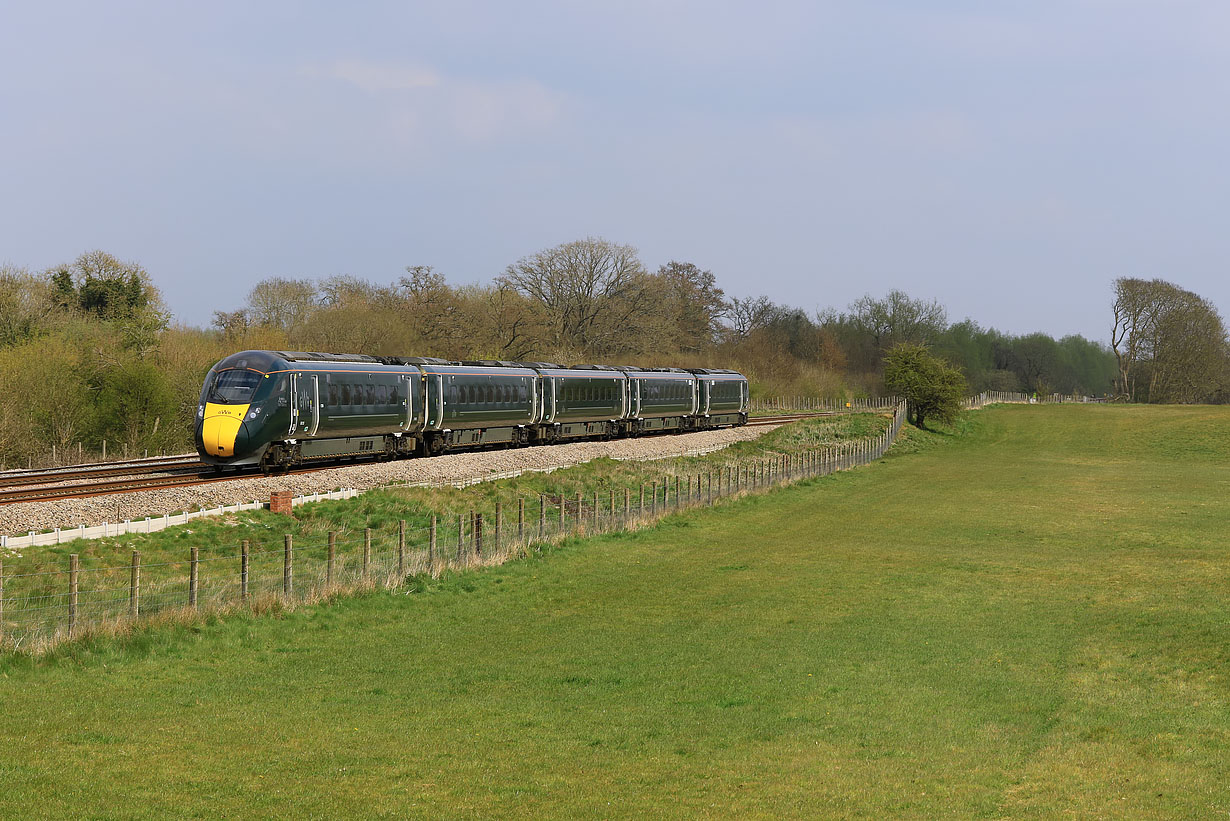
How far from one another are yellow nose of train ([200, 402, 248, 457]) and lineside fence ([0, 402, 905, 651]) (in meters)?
6.29

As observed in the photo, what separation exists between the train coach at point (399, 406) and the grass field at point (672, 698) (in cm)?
1034

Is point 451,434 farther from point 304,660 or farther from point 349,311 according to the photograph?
point 349,311

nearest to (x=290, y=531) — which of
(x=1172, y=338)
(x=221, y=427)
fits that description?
(x=221, y=427)

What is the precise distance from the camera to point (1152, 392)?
125 meters

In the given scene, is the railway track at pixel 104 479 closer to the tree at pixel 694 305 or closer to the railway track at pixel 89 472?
the railway track at pixel 89 472

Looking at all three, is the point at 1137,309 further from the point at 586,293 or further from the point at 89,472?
the point at 89,472

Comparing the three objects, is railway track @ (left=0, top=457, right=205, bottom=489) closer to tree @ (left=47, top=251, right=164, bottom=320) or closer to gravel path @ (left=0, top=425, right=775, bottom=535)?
gravel path @ (left=0, top=425, right=775, bottom=535)

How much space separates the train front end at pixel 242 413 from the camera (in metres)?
31.4

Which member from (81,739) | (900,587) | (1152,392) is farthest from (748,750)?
(1152,392)

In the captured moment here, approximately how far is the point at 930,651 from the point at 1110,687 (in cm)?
287

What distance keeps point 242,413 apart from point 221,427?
753mm

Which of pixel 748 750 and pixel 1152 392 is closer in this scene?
pixel 748 750

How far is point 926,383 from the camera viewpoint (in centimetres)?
8725

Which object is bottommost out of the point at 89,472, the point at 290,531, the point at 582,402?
the point at 290,531
